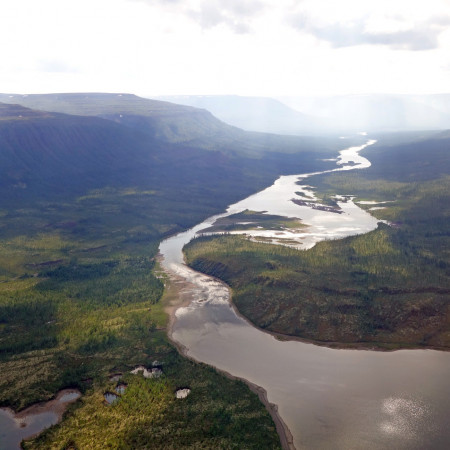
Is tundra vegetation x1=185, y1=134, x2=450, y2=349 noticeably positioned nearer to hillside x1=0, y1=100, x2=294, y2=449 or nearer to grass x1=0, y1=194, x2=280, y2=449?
hillside x1=0, y1=100, x2=294, y2=449

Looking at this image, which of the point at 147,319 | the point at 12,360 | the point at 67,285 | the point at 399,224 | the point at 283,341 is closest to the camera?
the point at 12,360

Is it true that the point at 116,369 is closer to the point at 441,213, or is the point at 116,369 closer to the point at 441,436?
the point at 441,436

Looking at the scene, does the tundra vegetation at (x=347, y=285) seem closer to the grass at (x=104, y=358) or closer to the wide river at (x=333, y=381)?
the wide river at (x=333, y=381)

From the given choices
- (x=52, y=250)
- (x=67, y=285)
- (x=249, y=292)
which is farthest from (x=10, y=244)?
(x=249, y=292)

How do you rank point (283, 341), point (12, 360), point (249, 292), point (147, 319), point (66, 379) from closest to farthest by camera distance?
1. point (66, 379)
2. point (12, 360)
3. point (283, 341)
4. point (147, 319)
5. point (249, 292)

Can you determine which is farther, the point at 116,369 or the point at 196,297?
the point at 196,297

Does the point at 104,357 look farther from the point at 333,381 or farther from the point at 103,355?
the point at 333,381

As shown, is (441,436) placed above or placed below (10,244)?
above
